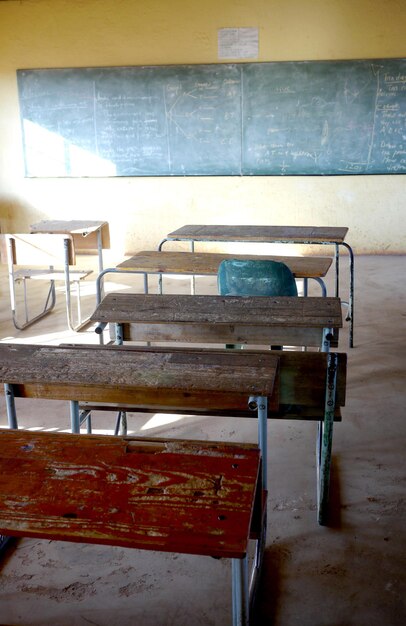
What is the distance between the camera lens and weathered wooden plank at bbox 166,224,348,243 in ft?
13.4

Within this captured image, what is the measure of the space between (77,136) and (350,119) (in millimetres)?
2851

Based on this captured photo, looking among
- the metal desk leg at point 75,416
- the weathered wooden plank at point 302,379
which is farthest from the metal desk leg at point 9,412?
the weathered wooden plank at point 302,379

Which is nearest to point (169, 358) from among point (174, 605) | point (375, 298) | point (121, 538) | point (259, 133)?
point (174, 605)

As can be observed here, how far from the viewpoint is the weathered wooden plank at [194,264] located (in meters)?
3.47

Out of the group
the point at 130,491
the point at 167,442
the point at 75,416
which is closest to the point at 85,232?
the point at 75,416

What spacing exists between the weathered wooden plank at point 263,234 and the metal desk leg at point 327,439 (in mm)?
2065

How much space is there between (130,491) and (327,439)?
0.95 meters

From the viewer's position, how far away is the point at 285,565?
2.01 m

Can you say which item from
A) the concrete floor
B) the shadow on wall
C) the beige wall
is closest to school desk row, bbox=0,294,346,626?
the concrete floor

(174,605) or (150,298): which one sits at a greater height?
(150,298)

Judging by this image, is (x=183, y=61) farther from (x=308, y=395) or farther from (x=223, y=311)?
(x=308, y=395)

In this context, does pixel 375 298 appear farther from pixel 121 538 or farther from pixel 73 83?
pixel 121 538

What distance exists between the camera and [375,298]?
Result: 5.29m

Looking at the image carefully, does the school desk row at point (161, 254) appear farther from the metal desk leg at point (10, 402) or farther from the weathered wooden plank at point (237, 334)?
the metal desk leg at point (10, 402)
